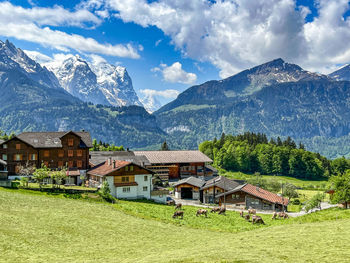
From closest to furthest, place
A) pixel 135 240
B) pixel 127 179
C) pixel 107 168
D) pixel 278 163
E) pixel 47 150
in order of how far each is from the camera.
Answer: pixel 135 240
pixel 127 179
pixel 107 168
pixel 47 150
pixel 278 163

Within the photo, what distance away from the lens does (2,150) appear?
265ft

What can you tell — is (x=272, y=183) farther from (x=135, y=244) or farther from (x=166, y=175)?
(x=135, y=244)

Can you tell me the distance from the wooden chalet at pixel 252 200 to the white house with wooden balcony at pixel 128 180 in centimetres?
1658

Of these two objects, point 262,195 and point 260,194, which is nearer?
point 262,195

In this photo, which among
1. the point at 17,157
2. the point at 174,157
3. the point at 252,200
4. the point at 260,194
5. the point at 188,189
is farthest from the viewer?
the point at 174,157

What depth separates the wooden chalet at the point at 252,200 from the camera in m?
76.0

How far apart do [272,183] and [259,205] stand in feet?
137

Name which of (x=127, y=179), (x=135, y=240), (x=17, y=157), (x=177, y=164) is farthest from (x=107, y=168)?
(x=177, y=164)

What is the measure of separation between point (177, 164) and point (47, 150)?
1962 inches

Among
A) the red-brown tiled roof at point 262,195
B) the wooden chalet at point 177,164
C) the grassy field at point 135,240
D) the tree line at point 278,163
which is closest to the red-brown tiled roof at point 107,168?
the grassy field at point 135,240

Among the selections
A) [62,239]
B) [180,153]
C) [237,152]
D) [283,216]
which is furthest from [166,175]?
[62,239]

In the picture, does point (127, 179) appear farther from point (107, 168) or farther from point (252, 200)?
point (252, 200)

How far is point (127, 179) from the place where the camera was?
235ft

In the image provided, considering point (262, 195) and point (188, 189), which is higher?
point (188, 189)
